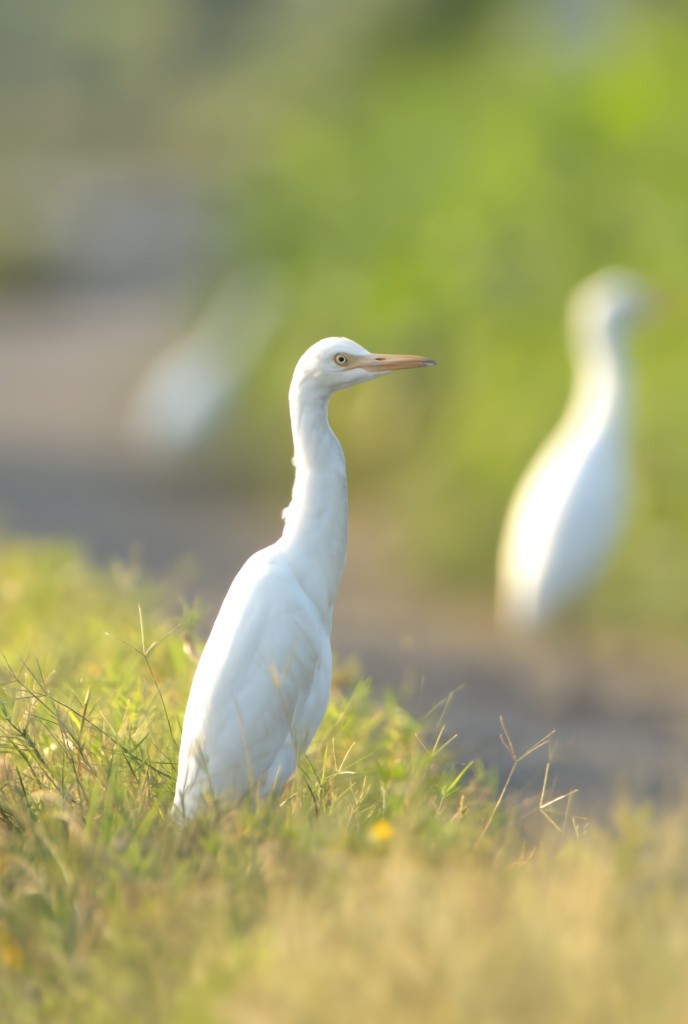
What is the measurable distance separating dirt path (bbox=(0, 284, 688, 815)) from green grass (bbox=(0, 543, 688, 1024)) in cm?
74

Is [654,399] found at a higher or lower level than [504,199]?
lower

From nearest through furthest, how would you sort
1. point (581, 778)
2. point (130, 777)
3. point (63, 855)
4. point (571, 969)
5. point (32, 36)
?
point (571, 969)
point (63, 855)
point (130, 777)
point (581, 778)
point (32, 36)

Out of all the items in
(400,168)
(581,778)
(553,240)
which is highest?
(400,168)

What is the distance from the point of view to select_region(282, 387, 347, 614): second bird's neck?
3.37 metres

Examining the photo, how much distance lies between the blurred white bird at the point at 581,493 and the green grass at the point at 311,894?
3582 mm

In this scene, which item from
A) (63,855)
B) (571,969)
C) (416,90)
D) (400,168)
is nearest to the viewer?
(571,969)

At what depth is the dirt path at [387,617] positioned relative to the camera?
218 inches

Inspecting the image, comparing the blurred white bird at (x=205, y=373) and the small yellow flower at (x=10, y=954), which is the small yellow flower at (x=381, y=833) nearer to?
the small yellow flower at (x=10, y=954)

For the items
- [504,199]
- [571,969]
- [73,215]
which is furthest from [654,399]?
[73,215]

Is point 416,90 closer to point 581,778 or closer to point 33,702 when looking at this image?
point 581,778

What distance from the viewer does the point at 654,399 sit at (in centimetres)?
929

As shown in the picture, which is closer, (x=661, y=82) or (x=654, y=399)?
(x=654, y=399)

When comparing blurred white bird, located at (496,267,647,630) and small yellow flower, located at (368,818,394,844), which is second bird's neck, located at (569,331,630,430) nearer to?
blurred white bird, located at (496,267,647,630)

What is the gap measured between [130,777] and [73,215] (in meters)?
31.2
